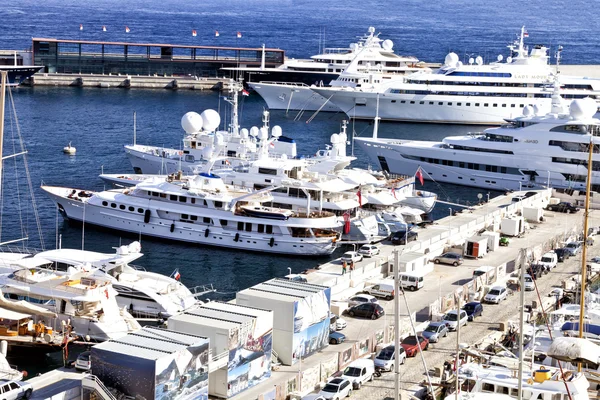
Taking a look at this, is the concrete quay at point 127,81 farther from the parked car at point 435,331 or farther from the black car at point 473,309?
the parked car at point 435,331

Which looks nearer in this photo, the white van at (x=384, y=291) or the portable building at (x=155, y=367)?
the portable building at (x=155, y=367)

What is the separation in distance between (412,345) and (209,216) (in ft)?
61.8

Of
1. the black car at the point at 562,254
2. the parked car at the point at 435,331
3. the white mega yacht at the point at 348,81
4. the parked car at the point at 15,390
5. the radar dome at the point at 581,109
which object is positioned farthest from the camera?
the white mega yacht at the point at 348,81

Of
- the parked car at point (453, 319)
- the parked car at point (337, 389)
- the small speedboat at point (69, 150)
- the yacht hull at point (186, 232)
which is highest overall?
the small speedboat at point (69, 150)

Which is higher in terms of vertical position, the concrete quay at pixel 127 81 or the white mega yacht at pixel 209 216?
the concrete quay at pixel 127 81

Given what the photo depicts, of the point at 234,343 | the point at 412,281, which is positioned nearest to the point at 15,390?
the point at 234,343

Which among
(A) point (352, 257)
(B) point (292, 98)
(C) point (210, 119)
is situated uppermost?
(C) point (210, 119)

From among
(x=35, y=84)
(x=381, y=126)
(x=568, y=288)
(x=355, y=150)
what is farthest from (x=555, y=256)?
(x=35, y=84)

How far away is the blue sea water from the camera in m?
46.8

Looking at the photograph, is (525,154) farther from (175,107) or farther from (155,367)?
(155,367)

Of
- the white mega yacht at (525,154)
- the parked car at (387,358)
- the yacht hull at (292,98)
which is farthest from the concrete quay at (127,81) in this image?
the parked car at (387,358)

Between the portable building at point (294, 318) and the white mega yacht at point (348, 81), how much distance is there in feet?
188

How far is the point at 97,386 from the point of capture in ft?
85.7

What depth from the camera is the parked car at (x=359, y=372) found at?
2788 centimetres
